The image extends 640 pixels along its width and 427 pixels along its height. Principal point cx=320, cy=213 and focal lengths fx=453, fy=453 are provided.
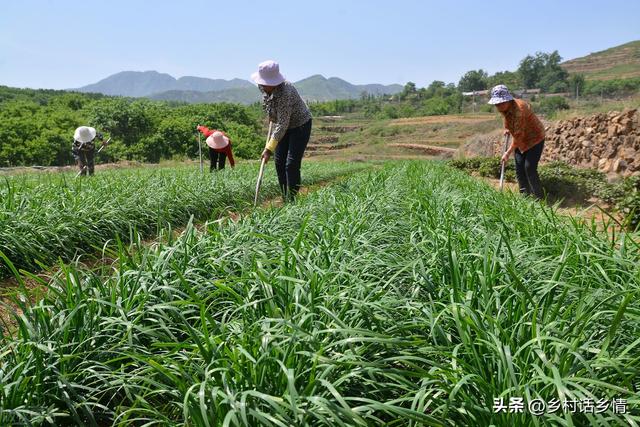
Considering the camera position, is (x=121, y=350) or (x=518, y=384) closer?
(x=518, y=384)

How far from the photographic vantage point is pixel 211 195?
224 inches

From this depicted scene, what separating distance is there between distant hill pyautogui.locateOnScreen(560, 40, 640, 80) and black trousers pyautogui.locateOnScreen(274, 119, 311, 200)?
84.4 m

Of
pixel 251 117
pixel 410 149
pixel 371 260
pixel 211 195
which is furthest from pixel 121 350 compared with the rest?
pixel 251 117

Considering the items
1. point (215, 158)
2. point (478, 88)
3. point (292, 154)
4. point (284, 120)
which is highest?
point (478, 88)

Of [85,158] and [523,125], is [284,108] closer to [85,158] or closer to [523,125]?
[523,125]

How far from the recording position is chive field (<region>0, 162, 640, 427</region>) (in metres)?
1.22

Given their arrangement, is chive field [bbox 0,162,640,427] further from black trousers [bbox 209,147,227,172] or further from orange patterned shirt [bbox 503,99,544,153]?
black trousers [bbox 209,147,227,172]

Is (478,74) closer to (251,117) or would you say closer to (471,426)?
(251,117)

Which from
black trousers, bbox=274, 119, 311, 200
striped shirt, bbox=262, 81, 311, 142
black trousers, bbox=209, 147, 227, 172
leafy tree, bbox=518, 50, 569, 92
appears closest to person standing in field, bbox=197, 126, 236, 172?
black trousers, bbox=209, 147, 227, 172

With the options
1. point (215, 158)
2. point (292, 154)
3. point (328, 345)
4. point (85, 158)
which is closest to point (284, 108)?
point (292, 154)

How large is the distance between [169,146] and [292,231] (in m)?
31.0

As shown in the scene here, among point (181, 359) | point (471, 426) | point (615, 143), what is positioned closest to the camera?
point (471, 426)

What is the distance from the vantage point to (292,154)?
4953 millimetres

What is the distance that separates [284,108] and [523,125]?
3.01 meters
